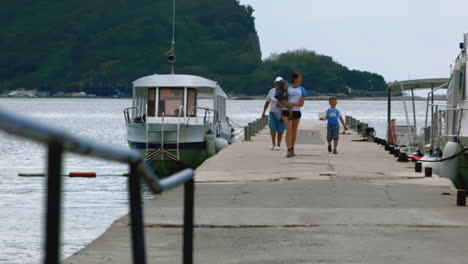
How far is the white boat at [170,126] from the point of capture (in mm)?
24500

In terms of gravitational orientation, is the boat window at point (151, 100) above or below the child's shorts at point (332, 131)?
above

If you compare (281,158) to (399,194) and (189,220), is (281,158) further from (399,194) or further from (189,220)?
(189,220)

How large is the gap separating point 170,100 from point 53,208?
23290 millimetres

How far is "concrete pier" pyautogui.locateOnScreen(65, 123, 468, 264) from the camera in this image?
785 cm

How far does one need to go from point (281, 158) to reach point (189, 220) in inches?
588

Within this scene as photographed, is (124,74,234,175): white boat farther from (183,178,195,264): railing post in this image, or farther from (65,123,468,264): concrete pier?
(183,178,195,264): railing post

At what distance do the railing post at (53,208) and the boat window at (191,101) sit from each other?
22.9 metres

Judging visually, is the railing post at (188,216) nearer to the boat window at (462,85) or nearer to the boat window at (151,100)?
the boat window at (462,85)

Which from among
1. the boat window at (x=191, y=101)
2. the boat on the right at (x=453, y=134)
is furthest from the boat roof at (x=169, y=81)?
the boat on the right at (x=453, y=134)

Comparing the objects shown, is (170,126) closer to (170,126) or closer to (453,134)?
(170,126)

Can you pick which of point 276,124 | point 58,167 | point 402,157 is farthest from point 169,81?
point 58,167

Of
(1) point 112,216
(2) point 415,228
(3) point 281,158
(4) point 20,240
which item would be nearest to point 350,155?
(3) point 281,158

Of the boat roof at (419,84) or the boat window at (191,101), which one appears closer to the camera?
the boat window at (191,101)

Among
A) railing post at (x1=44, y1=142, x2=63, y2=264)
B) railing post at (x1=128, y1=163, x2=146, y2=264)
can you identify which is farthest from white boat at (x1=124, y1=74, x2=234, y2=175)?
railing post at (x1=44, y1=142, x2=63, y2=264)
